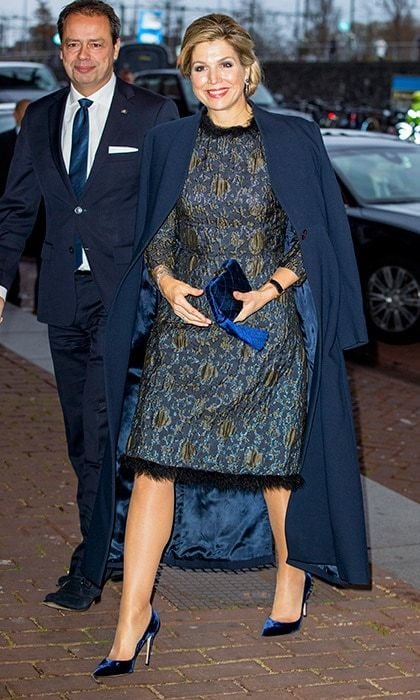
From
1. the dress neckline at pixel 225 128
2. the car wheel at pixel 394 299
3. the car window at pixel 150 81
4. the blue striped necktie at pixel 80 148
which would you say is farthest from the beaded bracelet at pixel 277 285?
the car window at pixel 150 81

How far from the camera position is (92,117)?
488 cm

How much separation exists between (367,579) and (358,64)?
45549 mm

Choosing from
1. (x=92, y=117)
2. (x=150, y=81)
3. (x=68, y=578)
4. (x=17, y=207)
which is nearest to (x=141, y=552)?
(x=68, y=578)

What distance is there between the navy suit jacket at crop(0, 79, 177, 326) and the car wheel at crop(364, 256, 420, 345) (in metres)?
6.09

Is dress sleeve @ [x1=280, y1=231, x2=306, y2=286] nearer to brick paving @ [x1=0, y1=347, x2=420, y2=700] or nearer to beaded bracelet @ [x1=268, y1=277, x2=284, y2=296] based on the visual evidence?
beaded bracelet @ [x1=268, y1=277, x2=284, y2=296]

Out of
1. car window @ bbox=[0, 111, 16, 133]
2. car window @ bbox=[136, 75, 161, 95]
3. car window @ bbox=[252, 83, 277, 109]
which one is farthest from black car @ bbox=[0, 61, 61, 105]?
car window @ bbox=[0, 111, 16, 133]

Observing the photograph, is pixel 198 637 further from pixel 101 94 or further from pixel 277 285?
pixel 101 94

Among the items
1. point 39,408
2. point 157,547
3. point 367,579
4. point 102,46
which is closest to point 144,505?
point 157,547

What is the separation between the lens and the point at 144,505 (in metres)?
4.30

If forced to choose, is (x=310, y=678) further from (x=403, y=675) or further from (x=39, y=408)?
(x=39, y=408)

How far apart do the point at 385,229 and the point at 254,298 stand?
7046 mm

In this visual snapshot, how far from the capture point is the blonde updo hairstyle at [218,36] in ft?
13.9

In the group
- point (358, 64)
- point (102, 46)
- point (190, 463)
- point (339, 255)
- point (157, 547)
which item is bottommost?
point (358, 64)

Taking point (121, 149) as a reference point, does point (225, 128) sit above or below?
above
